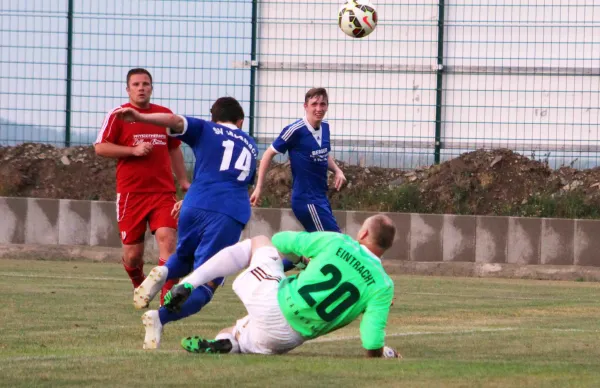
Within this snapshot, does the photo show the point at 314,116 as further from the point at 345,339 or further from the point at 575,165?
the point at 575,165

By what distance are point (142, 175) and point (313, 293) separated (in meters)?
4.40

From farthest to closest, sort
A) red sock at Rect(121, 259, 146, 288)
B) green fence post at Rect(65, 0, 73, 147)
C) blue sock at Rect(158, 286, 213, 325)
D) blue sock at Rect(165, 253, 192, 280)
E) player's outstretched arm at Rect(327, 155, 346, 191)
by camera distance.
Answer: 1. green fence post at Rect(65, 0, 73, 147)
2. player's outstretched arm at Rect(327, 155, 346, 191)
3. red sock at Rect(121, 259, 146, 288)
4. blue sock at Rect(165, 253, 192, 280)
5. blue sock at Rect(158, 286, 213, 325)

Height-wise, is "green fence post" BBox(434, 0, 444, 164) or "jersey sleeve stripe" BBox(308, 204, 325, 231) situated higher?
"green fence post" BBox(434, 0, 444, 164)

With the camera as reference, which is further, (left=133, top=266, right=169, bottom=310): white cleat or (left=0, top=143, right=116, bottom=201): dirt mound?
(left=0, top=143, right=116, bottom=201): dirt mound

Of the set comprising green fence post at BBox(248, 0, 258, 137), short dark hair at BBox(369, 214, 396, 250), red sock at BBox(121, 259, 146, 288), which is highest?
green fence post at BBox(248, 0, 258, 137)

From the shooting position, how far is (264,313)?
7336 millimetres

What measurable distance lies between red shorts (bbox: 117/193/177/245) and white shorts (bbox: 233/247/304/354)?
12.4ft

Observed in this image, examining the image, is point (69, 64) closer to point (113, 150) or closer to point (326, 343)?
point (113, 150)

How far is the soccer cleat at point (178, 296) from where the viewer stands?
757cm

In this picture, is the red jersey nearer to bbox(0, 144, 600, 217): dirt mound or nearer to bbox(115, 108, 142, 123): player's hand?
bbox(115, 108, 142, 123): player's hand

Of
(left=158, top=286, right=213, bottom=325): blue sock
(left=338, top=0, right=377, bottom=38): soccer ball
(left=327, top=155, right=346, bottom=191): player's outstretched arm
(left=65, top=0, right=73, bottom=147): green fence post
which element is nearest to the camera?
(left=158, top=286, right=213, bottom=325): blue sock

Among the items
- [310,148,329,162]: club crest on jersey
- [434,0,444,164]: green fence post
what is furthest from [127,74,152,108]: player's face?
[434,0,444,164]: green fence post

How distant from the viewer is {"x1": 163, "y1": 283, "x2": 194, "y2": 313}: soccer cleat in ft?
24.8

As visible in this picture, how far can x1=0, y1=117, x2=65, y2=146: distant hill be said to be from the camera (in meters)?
19.9
